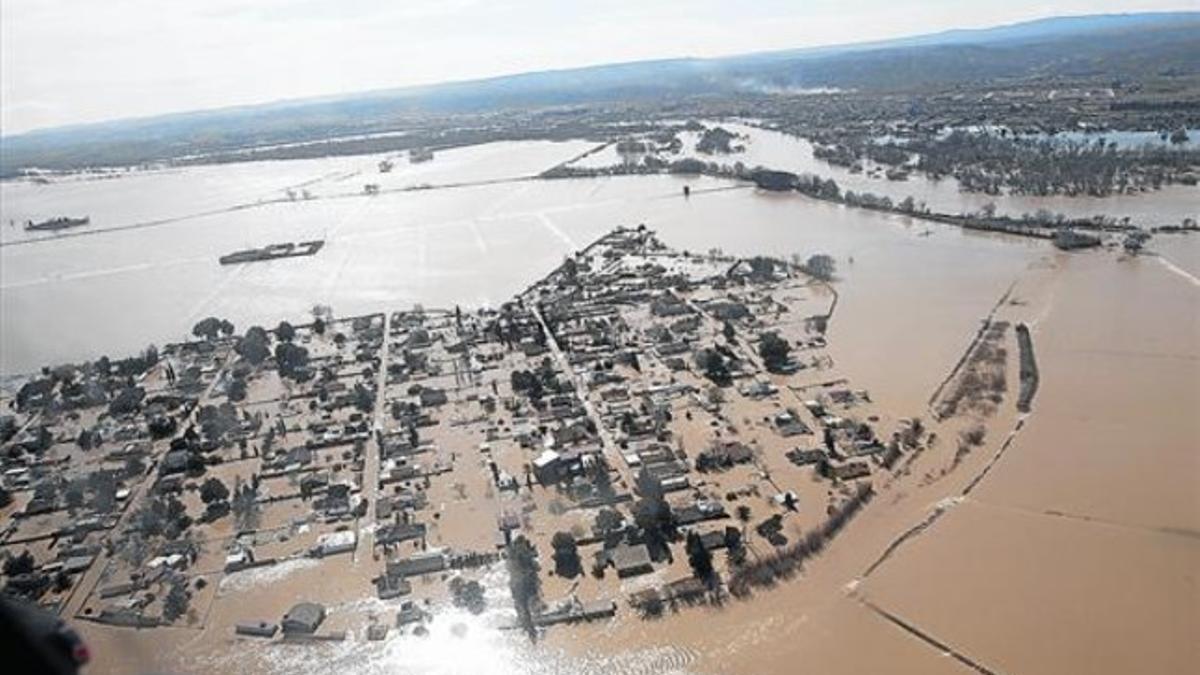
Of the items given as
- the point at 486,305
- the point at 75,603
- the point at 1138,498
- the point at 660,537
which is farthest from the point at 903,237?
the point at 75,603

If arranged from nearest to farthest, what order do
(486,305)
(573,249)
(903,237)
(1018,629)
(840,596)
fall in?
(1018,629) → (840,596) → (486,305) → (903,237) → (573,249)

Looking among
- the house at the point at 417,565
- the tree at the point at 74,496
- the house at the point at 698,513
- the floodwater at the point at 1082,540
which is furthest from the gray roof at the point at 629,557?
the tree at the point at 74,496

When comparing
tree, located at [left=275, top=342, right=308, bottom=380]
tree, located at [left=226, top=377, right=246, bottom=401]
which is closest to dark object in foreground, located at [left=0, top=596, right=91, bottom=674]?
tree, located at [left=226, top=377, right=246, bottom=401]

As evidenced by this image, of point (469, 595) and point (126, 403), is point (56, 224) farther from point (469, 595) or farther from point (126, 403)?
point (469, 595)

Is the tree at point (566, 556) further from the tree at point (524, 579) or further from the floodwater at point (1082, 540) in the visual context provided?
the floodwater at point (1082, 540)

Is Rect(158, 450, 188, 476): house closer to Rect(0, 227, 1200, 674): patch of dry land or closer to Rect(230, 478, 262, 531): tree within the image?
Rect(0, 227, 1200, 674): patch of dry land

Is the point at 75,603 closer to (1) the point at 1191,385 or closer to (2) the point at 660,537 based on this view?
(2) the point at 660,537

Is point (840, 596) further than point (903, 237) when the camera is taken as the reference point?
No
